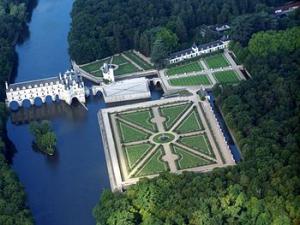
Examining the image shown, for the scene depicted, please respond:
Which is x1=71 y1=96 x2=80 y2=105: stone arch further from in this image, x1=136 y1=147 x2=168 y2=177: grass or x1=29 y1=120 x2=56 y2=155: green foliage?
x1=136 y1=147 x2=168 y2=177: grass

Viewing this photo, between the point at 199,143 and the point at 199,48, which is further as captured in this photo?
the point at 199,48

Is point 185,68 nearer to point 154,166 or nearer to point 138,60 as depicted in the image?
point 138,60

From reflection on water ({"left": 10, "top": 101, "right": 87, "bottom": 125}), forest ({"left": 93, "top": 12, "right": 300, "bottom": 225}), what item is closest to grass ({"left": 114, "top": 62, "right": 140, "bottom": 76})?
reflection on water ({"left": 10, "top": 101, "right": 87, "bottom": 125})

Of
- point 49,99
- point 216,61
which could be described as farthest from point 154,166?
point 216,61

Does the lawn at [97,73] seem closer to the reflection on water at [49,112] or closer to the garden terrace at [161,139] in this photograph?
the reflection on water at [49,112]

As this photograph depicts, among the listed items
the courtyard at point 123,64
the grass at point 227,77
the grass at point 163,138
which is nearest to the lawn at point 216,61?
the grass at point 227,77

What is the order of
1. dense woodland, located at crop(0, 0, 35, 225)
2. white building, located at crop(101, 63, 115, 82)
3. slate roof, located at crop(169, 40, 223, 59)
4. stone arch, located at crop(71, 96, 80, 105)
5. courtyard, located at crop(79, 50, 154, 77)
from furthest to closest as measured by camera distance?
1. slate roof, located at crop(169, 40, 223, 59)
2. courtyard, located at crop(79, 50, 154, 77)
3. white building, located at crop(101, 63, 115, 82)
4. stone arch, located at crop(71, 96, 80, 105)
5. dense woodland, located at crop(0, 0, 35, 225)

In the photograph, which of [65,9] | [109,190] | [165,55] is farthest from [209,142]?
[65,9]
